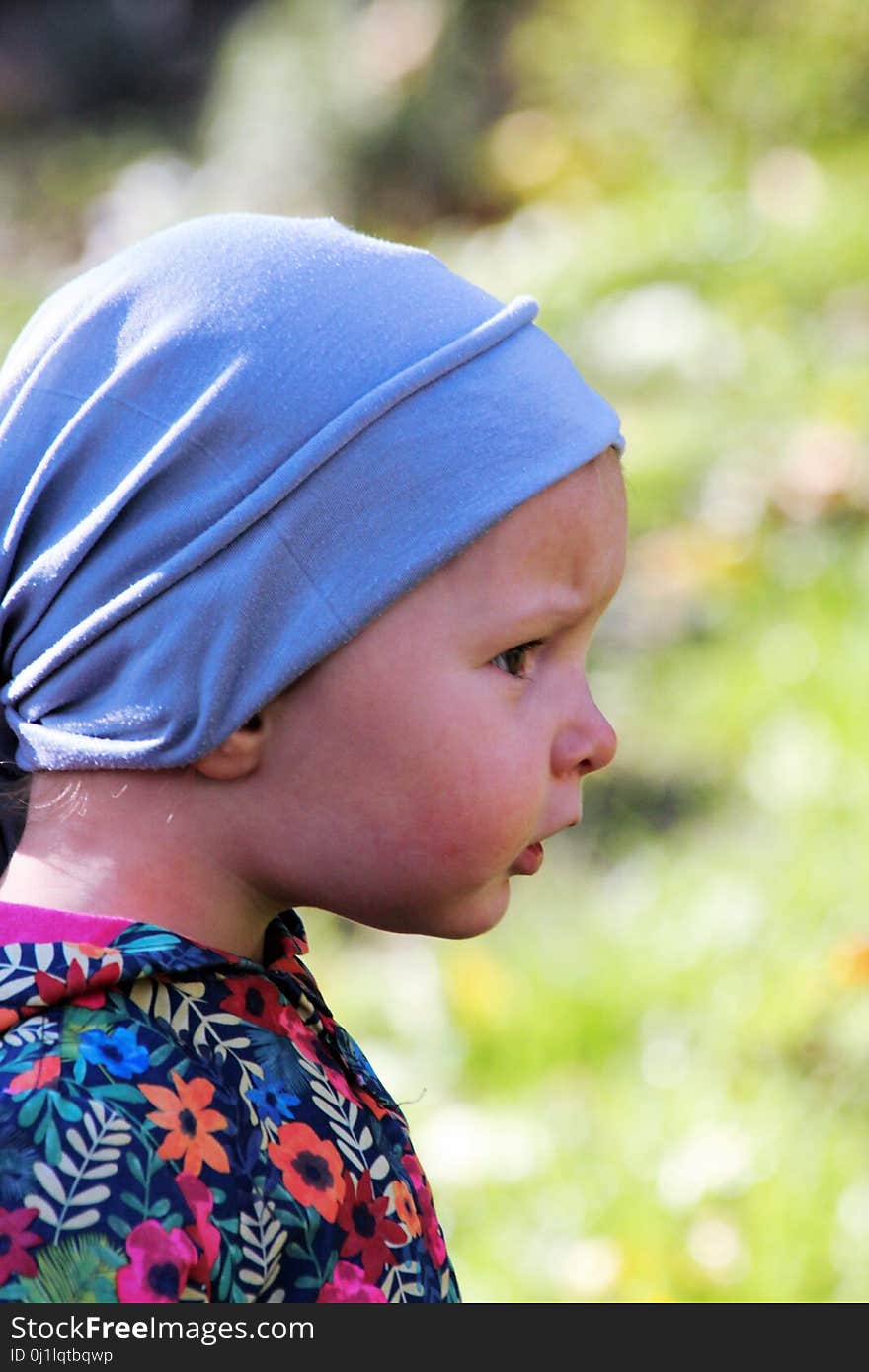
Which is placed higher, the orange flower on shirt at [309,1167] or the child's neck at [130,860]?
the child's neck at [130,860]

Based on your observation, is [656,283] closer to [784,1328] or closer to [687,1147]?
[687,1147]

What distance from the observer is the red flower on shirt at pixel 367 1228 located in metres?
1.42

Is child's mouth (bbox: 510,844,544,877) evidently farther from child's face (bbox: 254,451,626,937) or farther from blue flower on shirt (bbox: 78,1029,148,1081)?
blue flower on shirt (bbox: 78,1029,148,1081)

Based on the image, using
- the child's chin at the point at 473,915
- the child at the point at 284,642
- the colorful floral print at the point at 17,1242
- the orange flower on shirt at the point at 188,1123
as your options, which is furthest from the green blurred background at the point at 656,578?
the colorful floral print at the point at 17,1242

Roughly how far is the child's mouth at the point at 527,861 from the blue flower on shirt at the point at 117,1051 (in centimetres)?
41

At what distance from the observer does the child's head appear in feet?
4.75

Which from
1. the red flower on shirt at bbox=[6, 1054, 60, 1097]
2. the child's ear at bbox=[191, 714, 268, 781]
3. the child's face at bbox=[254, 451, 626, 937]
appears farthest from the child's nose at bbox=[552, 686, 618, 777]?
the red flower on shirt at bbox=[6, 1054, 60, 1097]

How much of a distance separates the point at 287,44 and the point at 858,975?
651 centimetres

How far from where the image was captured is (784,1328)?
5.67 feet

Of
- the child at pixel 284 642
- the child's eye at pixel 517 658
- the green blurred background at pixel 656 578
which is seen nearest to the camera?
the child at pixel 284 642

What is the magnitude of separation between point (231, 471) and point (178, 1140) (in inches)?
22.1

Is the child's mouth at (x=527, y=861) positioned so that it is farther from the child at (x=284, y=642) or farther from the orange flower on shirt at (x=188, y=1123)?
the orange flower on shirt at (x=188, y=1123)

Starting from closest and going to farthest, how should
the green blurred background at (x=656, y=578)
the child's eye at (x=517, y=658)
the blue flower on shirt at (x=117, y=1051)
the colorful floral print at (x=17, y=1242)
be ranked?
the colorful floral print at (x=17, y=1242) < the blue flower on shirt at (x=117, y=1051) < the child's eye at (x=517, y=658) < the green blurred background at (x=656, y=578)

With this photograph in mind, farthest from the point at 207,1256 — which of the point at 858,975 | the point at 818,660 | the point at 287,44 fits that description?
the point at 287,44
